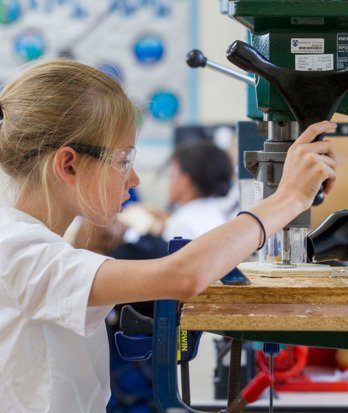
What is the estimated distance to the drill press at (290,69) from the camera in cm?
158

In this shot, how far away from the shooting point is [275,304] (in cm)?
151

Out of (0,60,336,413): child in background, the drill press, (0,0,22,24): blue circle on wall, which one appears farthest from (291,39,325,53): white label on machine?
(0,0,22,24): blue circle on wall

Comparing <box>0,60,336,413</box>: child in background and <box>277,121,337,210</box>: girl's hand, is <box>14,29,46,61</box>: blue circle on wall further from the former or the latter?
<box>277,121,337,210</box>: girl's hand

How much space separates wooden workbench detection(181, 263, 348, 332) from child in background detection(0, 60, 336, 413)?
62 millimetres

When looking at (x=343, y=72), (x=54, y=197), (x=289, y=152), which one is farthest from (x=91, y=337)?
(x=343, y=72)

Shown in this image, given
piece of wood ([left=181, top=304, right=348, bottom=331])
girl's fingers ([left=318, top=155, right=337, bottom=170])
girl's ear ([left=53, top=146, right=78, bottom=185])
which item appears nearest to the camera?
piece of wood ([left=181, top=304, right=348, bottom=331])

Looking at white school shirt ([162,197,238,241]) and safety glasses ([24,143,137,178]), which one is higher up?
safety glasses ([24,143,137,178])

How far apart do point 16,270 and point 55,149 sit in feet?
0.81

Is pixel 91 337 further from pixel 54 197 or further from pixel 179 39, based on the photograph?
pixel 179 39

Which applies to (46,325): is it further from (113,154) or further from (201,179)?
(201,179)

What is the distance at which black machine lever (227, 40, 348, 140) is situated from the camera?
62.2 inches

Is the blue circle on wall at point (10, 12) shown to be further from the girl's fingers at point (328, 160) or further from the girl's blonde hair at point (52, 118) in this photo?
the girl's fingers at point (328, 160)

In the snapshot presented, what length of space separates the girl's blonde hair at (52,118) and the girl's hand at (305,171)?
0.32m

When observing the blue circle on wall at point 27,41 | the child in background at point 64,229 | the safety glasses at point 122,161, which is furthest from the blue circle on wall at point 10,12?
the safety glasses at point 122,161
